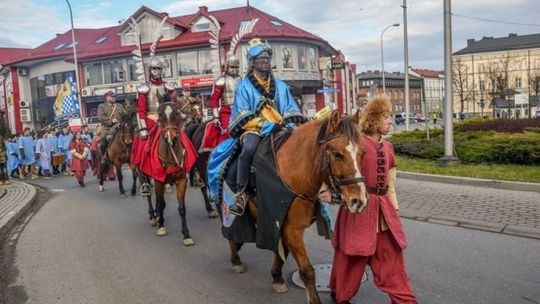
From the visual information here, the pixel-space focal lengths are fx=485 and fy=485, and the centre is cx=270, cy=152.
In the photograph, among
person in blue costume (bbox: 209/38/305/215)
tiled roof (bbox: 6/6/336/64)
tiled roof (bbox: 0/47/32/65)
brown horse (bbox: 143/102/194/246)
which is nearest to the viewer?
person in blue costume (bbox: 209/38/305/215)

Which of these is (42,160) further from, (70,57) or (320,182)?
(70,57)

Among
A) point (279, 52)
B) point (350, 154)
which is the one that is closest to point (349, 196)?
point (350, 154)

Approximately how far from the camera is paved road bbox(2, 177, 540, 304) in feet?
16.9

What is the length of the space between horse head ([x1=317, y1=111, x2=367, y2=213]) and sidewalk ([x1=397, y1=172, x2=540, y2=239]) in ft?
14.5

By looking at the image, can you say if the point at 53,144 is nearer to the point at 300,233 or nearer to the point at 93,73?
the point at 300,233

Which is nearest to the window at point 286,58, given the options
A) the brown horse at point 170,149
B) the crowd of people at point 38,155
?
the crowd of people at point 38,155

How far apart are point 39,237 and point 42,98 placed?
47846 mm

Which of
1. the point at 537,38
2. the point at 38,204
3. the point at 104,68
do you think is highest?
the point at 537,38

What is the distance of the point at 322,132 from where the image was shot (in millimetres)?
4129

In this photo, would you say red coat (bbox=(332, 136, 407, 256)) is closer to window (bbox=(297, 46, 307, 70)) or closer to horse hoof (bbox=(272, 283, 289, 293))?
horse hoof (bbox=(272, 283, 289, 293))

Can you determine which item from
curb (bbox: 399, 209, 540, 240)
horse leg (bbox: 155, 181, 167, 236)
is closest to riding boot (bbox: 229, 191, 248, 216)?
horse leg (bbox: 155, 181, 167, 236)

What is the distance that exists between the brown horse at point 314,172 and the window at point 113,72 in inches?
1672

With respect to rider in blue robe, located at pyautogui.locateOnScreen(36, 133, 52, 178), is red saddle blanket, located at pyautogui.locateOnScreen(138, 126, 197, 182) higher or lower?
higher

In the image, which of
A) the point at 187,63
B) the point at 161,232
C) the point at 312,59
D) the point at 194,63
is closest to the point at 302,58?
the point at 312,59
